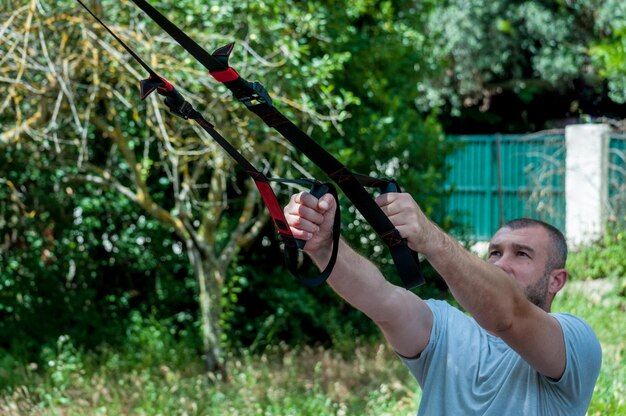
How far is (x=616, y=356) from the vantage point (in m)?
7.06

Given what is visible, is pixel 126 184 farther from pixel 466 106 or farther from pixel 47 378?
pixel 466 106

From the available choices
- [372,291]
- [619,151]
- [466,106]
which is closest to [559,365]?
[372,291]

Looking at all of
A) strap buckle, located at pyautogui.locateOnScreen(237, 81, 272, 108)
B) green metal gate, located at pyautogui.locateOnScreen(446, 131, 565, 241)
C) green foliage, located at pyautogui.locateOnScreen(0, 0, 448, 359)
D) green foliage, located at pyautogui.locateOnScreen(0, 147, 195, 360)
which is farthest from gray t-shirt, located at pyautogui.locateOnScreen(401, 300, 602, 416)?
green metal gate, located at pyautogui.locateOnScreen(446, 131, 565, 241)

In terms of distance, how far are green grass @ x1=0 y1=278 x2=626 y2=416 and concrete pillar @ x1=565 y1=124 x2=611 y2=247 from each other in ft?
13.3

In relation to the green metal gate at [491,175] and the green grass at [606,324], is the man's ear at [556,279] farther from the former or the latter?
the green metal gate at [491,175]

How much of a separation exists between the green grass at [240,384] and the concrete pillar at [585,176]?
406 centimetres

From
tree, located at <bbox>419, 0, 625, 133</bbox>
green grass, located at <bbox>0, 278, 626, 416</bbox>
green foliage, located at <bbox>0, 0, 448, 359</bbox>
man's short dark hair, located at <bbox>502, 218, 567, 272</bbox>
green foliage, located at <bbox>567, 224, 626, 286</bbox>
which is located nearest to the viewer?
man's short dark hair, located at <bbox>502, 218, 567, 272</bbox>

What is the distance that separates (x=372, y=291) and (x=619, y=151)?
10554mm

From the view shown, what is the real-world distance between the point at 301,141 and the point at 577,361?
1127mm

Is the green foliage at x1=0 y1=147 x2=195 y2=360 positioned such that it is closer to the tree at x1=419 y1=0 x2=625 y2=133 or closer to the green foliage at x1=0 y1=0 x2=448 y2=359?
the green foliage at x1=0 y1=0 x2=448 y2=359

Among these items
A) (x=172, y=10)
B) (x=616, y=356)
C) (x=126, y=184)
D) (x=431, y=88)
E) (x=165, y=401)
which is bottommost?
(x=165, y=401)

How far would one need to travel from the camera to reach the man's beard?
2.89m

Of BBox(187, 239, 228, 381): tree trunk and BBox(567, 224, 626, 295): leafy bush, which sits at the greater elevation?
BBox(567, 224, 626, 295): leafy bush

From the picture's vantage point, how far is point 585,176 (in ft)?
40.7
